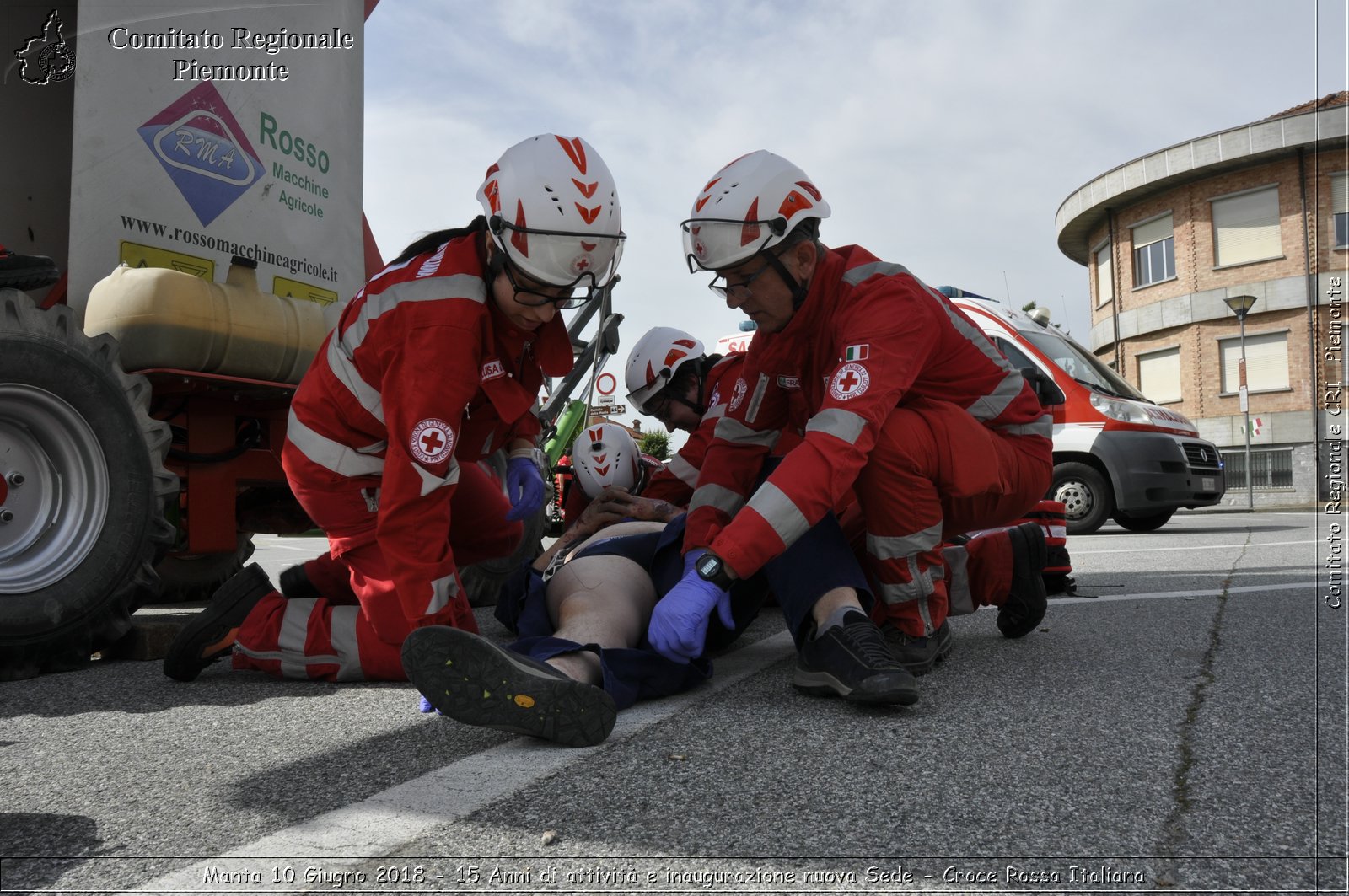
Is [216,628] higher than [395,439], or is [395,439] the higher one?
[395,439]

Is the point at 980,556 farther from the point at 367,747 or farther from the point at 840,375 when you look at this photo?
the point at 367,747

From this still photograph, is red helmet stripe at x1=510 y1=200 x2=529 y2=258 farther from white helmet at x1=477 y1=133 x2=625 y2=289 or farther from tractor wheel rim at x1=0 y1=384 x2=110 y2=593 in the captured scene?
tractor wheel rim at x1=0 y1=384 x2=110 y2=593

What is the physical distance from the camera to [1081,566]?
6.04 m

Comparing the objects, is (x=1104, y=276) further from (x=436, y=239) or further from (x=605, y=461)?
(x=436, y=239)

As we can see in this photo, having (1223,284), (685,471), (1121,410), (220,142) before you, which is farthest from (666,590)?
(1223,284)

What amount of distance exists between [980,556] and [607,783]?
184 centimetres

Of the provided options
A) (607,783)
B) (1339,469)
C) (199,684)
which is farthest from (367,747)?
(1339,469)

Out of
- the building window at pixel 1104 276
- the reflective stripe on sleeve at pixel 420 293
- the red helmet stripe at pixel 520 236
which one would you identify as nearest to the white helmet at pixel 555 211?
the red helmet stripe at pixel 520 236

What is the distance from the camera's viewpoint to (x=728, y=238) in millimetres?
2844

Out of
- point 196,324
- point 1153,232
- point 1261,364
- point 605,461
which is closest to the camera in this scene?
point 196,324

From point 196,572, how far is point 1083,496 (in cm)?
790

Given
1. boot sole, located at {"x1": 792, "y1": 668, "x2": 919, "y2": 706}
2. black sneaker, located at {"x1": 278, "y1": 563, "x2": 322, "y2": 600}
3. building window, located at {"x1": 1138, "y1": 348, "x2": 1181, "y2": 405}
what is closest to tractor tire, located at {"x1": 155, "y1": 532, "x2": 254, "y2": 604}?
black sneaker, located at {"x1": 278, "y1": 563, "x2": 322, "y2": 600}

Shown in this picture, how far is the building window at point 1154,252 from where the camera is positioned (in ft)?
85.3

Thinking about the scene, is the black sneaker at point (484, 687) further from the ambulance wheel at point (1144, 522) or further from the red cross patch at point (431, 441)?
the ambulance wheel at point (1144, 522)
